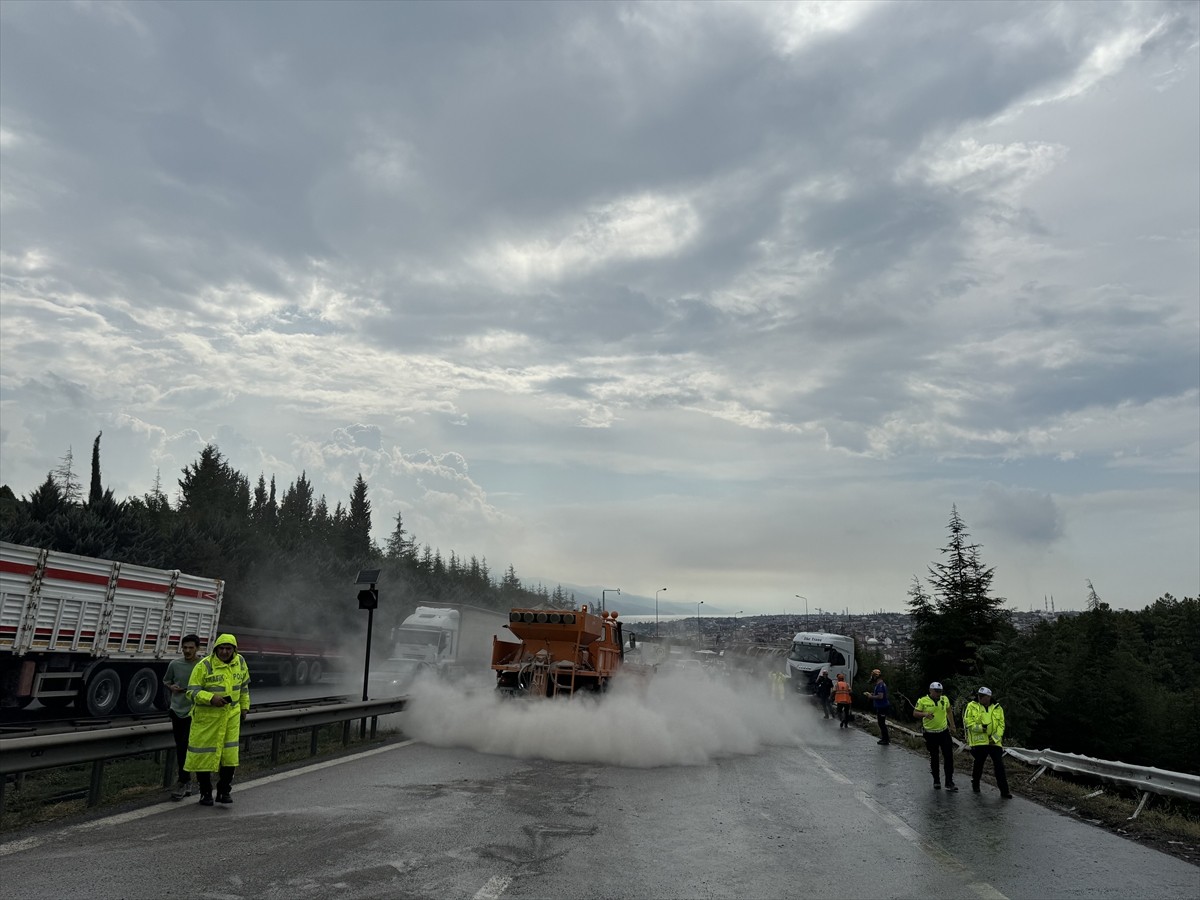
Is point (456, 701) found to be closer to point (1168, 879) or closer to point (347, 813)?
point (347, 813)

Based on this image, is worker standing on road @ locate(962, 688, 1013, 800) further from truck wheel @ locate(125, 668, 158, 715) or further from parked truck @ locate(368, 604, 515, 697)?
parked truck @ locate(368, 604, 515, 697)

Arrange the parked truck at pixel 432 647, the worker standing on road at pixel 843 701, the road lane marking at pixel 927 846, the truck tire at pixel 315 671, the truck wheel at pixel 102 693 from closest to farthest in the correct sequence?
the road lane marking at pixel 927 846 → the truck wheel at pixel 102 693 → the worker standing on road at pixel 843 701 → the parked truck at pixel 432 647 → the truck tire at pixel 315 671

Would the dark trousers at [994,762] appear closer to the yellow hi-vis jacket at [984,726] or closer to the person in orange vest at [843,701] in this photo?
the yellow hi-vis jacket at [984,726]

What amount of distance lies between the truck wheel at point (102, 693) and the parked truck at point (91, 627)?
0.07 feet

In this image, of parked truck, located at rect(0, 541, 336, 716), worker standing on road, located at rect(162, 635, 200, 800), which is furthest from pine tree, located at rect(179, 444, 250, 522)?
worker standing on road, located at rect(162, 635, 200, 800)

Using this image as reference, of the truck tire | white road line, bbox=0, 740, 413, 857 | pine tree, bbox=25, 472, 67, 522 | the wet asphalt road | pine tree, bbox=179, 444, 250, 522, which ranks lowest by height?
the wet asphalt road

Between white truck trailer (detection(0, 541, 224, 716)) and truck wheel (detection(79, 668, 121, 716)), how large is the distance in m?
0.02

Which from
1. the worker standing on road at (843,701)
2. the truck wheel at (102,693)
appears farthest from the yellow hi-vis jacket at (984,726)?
the truck wheel at (102,693)

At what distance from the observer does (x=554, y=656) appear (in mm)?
16891

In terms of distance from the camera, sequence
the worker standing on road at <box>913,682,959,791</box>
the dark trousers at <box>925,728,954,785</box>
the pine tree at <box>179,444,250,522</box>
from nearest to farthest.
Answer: the dark trousers at <box>925,728,954,785</box>
the worker standing on road at <box>913,682,959,791</box>
the pine tree at <box>179,444,250,522</box>

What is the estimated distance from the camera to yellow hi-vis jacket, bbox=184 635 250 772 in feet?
26.9

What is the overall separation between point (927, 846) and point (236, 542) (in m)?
52.4

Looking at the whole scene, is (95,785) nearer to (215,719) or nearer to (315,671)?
(215,719)

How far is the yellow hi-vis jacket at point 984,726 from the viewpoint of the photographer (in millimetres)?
11570
